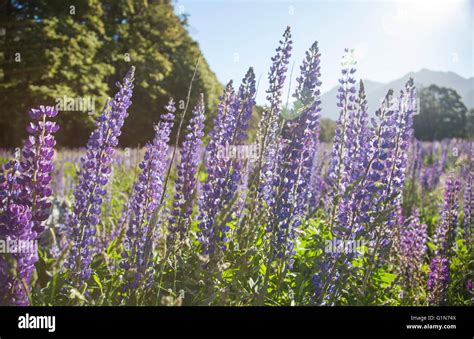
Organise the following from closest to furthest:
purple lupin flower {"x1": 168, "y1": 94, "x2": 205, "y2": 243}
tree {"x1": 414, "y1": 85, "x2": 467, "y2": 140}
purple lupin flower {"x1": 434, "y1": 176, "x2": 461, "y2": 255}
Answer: purple lupin flower {"x1": 168, "y1": 94, "x2": 205, "y2": 243}, purple lupin flower {"x1": 434, "y1": 176, "x2": 461, "y2": 255}, tree {"x1": 414, "y1": 85, "x2": 467, "y2": 140}

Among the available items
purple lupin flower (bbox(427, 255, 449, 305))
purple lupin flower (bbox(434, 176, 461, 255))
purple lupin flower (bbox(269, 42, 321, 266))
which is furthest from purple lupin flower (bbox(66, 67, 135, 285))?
purple lupin flower (bbox(434, 176, 461, 255))

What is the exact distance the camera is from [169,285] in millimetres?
2490

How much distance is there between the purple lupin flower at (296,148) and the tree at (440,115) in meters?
20.9

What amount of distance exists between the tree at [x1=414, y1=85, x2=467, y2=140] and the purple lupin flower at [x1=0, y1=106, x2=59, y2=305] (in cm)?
2235

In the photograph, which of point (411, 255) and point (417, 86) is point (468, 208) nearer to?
point (411, 255)

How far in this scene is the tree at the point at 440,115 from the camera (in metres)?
21.8

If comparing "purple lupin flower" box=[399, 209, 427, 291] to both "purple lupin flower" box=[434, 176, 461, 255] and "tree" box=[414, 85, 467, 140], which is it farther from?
"tree" box=[414, 85, 467, 140]

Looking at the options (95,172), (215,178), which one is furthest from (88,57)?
(215,178)

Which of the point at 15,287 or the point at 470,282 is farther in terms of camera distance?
the point at 470,282

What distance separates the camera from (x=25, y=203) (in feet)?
6.65

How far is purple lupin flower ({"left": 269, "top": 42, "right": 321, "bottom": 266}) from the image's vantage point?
2.59 metres

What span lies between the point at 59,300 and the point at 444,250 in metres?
3.27
